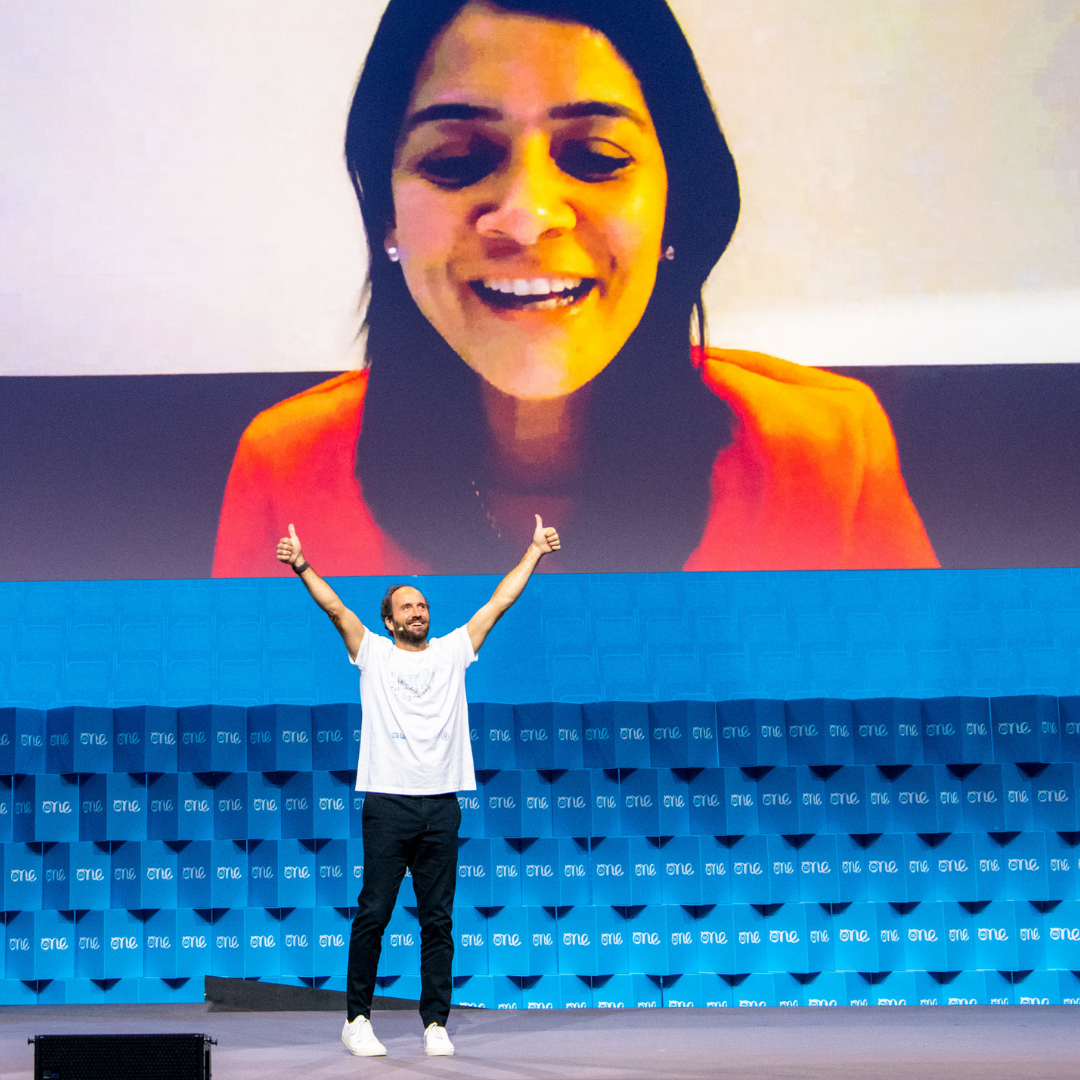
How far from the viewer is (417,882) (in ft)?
10.5

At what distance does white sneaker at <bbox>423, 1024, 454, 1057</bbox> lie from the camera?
3.02m

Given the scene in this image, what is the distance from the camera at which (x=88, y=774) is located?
13.6 feet

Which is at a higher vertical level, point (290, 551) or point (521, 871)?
point (290, 551)

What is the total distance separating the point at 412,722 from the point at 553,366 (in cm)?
169

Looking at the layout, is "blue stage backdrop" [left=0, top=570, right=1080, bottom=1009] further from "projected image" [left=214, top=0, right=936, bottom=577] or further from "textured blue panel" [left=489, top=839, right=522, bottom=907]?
"projected image" [left=214, top=0, right=936, bottom=577]

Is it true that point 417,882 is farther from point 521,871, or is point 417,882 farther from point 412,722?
point 521,871

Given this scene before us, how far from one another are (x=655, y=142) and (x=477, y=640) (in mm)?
2063

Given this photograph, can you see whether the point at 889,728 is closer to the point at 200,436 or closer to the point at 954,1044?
the point at 954,1044

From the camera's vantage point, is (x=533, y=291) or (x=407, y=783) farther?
(x=533, y=291)

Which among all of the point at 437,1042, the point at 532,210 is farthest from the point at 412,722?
the point at 532,210

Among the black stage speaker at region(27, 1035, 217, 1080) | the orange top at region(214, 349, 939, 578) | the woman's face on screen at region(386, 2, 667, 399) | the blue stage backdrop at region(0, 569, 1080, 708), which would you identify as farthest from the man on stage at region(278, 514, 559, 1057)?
the woman's face on screen at region(386, 2, 667, 399)

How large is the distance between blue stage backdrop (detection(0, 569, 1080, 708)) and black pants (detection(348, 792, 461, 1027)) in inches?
40.7

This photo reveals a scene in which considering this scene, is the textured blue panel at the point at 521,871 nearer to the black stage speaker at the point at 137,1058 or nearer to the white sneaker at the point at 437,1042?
the white sneaker at the point at 437,1042

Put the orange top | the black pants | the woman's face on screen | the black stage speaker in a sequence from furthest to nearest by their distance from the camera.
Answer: the woman's face on screen → the orange top → the black pants → the black stage speaker
